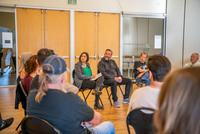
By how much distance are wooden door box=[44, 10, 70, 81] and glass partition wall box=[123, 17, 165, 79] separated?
2.32 m

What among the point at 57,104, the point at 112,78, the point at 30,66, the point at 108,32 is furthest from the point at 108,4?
the point at 57,104

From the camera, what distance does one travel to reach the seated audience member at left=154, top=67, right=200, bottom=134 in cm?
57

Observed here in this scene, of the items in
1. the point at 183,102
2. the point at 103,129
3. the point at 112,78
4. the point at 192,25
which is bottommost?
the point at 103,129

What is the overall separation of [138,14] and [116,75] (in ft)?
12.6

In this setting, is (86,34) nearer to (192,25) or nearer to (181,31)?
(181,31)

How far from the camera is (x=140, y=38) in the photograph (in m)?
7.93

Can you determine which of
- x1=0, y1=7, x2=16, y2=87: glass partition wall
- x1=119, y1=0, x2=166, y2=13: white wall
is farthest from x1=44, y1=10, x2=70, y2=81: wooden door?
x1=119, y1=0, x2=166, y2=13: white wall

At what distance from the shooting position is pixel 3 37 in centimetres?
660

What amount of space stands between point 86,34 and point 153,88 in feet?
18.8

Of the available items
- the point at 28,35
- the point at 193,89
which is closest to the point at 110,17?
the point at 28,35

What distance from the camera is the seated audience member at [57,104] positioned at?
1372 millimetres

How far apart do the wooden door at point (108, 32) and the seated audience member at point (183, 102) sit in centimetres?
670

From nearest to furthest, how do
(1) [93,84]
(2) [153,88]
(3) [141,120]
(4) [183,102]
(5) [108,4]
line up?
(4) [183,102], (3) [141,120], (2) [153,88], (1) [93,84], (5) [108,4]

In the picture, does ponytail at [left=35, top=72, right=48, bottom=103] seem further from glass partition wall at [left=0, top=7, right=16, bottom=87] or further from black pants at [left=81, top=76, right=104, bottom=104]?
glass partition wall at [left=0, top=7, right=16, bottom=87]
